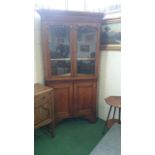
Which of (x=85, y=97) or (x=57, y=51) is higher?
(x=57, y=51)

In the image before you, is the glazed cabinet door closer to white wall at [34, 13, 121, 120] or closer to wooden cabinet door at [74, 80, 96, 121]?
white wall at [34, 13, 121, 120]

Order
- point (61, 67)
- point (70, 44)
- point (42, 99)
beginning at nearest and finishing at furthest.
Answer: point (42, 99)
point (70, 44)
point (61, 67)

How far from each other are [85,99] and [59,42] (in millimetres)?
1006

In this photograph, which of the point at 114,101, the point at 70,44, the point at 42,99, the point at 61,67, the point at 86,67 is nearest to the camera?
the point at 42,99

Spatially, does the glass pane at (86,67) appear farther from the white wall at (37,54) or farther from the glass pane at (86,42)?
the white wall at (37,54)

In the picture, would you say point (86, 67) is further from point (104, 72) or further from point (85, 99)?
point (85, 99)

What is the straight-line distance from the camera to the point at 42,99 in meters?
2.56

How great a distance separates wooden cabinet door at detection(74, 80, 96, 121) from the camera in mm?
3076

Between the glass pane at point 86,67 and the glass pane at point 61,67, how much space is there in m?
0.18

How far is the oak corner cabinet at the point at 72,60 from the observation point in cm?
281

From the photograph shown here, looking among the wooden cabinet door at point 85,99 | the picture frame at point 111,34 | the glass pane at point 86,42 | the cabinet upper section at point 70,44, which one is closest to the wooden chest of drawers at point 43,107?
the cabinet upper section at point 70,44

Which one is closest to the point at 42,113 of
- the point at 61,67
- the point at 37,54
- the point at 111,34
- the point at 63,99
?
the point at 63,99
